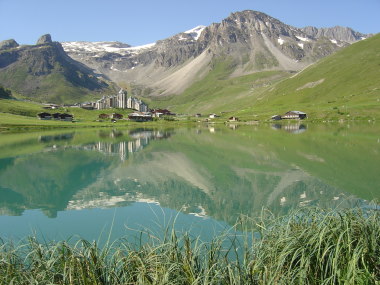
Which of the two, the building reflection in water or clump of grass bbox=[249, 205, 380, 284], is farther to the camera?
the building reflection in water

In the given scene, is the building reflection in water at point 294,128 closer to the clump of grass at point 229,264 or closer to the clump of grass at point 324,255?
the clump of grass at point 324,255

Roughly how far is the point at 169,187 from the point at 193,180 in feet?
16.1

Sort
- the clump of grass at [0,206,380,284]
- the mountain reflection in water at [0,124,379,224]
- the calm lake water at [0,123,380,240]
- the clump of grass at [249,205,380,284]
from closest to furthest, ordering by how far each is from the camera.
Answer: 1. the clump of grass at [249,205,380,284]
2. the clump of grass at [0,206,380,284]
3. the calm lake water at [0,123,380,240]
4. the mountain reflection in water at [0,124,379,224]

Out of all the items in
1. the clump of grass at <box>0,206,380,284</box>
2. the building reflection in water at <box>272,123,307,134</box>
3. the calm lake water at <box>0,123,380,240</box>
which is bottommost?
the calm lake water at <box>0,123,380,240</box>

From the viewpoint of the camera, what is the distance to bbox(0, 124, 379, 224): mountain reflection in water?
3187cm

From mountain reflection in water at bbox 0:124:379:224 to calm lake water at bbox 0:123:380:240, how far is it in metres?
0.12

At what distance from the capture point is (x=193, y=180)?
4434 centimetres

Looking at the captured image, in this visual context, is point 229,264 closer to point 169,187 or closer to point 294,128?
point 169,187

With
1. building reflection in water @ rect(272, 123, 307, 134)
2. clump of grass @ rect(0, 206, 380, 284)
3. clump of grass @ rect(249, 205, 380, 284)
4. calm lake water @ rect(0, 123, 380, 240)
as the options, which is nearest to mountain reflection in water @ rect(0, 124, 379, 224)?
calm lake water @ rect(0, 123, 380, 240)

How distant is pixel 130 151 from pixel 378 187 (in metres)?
57.2

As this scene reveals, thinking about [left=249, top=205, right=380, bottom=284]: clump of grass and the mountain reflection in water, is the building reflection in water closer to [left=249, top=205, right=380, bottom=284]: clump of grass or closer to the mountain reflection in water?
the mountain reflection in water

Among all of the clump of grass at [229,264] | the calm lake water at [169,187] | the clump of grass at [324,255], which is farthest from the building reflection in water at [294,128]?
the clump of grass at [229,264]

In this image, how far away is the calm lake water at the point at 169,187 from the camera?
26.1 metres

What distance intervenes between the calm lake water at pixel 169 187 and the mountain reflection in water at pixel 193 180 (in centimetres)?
12
